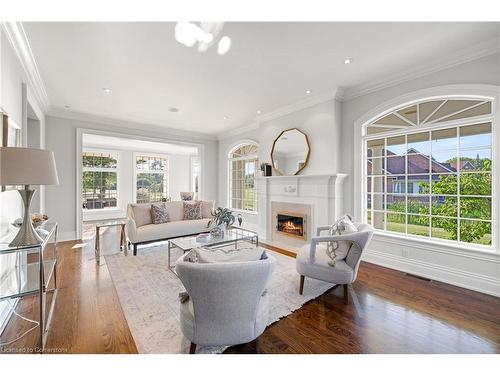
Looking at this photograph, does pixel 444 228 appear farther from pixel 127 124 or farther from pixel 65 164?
pixel 65 164

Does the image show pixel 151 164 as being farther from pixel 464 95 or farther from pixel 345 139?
pixel 464 95

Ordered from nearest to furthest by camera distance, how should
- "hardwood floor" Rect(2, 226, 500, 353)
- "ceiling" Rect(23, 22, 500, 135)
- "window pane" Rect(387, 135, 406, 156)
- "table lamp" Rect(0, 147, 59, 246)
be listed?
"table lamp" Rect(0, 147, 59, 246)
"hardwood floor" Rect(2, 226, 500, 353)
"ceiling" Rect(23, 22, 500, 135)
"window pane" Rect(387, 135, 406, 156)

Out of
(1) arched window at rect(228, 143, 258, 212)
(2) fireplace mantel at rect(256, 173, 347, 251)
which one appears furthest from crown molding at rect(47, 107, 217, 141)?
(2) fireplace mantel at rect(256, 173, 347, 251)

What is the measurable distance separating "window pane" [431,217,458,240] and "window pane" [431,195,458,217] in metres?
0.08

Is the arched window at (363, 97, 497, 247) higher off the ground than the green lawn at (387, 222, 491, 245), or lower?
higher

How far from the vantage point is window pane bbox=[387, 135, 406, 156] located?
3.31 meters

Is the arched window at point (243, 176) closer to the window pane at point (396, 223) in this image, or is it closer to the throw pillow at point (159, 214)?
the throw pillow at point (159, 214)

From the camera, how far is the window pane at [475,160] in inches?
104

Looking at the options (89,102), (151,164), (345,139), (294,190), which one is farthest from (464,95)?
(151,164)

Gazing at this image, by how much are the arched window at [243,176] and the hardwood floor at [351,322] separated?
3.65 m

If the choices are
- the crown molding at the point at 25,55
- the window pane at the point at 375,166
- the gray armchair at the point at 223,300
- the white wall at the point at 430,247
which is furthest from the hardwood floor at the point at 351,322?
the crown molding at the point at 25,55

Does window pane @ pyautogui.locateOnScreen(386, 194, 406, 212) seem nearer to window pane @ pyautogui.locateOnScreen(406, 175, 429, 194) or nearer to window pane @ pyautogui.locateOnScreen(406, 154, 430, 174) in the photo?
window pane @ pyautogui.locateOnScreen(406, 175, 429, 194)

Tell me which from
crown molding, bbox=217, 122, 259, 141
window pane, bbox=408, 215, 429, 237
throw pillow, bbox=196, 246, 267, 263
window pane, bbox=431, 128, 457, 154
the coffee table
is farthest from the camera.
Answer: crown molding, bbox=217, 122, 259, 141

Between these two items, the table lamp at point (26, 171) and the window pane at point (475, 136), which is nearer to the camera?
the table lamp at point (26, 171)
